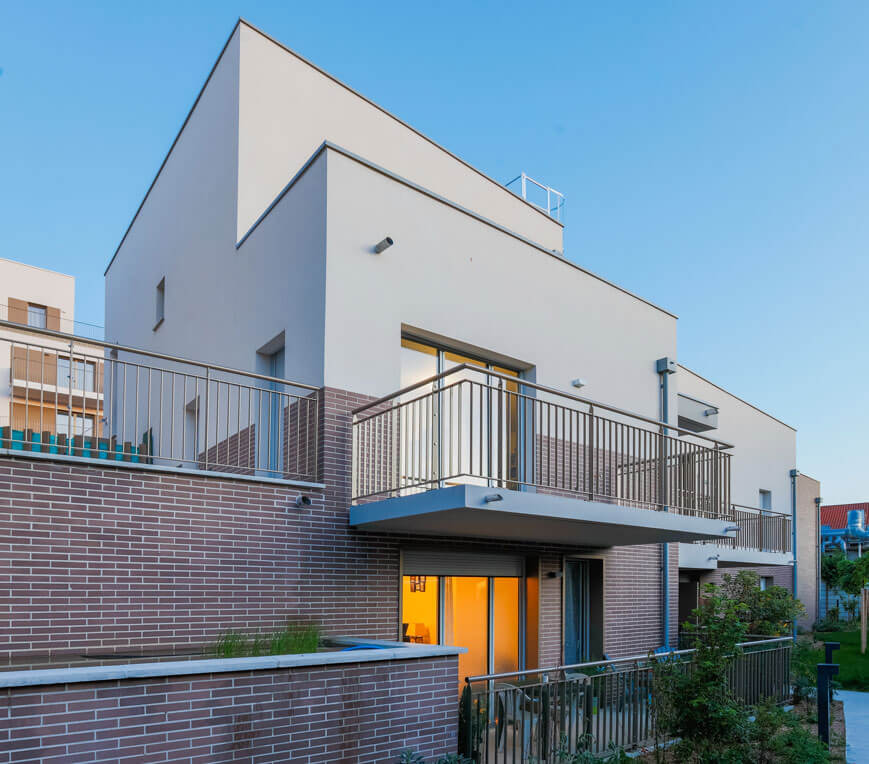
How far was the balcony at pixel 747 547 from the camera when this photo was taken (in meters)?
16.5

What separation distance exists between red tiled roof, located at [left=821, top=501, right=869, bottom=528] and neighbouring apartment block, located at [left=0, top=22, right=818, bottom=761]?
37997 mm

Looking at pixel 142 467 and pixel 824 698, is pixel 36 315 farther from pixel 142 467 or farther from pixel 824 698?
pixel 824 698

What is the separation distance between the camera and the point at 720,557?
57.3ft

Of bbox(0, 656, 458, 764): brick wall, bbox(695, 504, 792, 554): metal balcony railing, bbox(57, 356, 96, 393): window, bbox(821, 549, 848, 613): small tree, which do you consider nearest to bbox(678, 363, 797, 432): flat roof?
bbox(695, 504, 792, 554): metal balcony railing

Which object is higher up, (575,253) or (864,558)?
(575,253)

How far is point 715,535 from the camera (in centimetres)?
1079

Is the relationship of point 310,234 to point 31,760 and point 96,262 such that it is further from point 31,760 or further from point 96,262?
point 96,262

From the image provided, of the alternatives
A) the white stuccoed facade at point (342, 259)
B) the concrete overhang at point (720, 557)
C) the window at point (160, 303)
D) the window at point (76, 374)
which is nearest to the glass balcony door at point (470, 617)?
the white stuccoed facade at point (342, 259)

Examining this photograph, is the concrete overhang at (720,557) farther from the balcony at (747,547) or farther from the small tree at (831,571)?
the small tree at (831,571)

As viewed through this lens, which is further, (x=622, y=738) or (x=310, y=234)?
(x=310, y=234)

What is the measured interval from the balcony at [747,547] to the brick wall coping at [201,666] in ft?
37.1

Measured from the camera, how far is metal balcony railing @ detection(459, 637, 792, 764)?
6.71 m

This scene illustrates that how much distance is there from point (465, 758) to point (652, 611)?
7782 mm

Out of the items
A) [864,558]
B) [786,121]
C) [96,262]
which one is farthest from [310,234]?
[864,558]
